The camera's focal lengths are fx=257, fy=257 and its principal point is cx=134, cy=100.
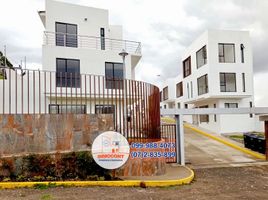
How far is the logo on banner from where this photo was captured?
28.8 feet

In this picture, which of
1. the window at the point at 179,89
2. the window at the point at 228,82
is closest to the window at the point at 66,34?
the window at the point at 228,82

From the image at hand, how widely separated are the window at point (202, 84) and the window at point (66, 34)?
13.4 metres

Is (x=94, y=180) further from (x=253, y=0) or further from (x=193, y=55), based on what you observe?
(x=193, y=55)

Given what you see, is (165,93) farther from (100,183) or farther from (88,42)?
(100,183)

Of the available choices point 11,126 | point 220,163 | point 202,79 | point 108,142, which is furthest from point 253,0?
point 202,79

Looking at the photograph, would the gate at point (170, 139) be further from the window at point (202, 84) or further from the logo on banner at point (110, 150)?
the window at point (202, 84)

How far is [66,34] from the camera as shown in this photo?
19.3 meters

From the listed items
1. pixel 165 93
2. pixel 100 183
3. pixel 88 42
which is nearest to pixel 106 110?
pixel 100 183

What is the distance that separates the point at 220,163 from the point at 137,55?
10702 mm

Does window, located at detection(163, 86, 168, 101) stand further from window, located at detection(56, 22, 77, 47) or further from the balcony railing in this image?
window, located at detection(56, 22, 77, 47)

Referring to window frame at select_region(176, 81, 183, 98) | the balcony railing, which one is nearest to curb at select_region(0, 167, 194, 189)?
the balcony railing

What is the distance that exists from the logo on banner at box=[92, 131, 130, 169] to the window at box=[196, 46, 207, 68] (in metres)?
19.1

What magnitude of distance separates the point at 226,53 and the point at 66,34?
1592 cm

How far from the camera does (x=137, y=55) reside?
20.8 m
